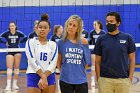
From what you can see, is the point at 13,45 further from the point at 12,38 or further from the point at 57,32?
the point at 57,32

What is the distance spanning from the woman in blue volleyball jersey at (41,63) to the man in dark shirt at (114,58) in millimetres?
818

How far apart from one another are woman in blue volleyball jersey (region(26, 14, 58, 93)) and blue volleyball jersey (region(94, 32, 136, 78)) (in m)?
0.83

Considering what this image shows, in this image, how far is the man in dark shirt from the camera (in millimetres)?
5762

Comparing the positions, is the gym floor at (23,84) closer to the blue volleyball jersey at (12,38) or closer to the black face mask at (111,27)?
the blue volleyball jersey at (12,38)

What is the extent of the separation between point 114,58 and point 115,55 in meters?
0.05

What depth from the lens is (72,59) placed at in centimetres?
596

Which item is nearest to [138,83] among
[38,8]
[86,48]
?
[38,8]

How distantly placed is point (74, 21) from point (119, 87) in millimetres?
1332

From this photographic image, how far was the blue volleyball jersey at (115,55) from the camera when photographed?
5.77 meters

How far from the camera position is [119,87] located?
18.8 ft

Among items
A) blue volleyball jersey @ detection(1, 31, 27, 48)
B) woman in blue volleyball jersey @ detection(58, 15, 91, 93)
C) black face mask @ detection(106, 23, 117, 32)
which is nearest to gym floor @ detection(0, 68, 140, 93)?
blue volleyball jersey @ detection(1, 31, 27, 48)

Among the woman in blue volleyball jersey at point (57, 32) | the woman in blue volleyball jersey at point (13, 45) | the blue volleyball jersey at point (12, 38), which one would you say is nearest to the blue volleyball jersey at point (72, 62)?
the woman in blue volleyball jersey at point (57, 32)

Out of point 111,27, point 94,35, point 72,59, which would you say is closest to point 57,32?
point 94,35

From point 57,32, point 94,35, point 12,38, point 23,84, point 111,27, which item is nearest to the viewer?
point 111,27
